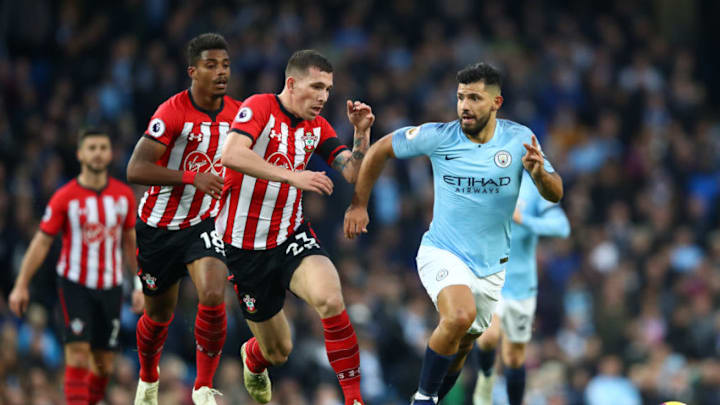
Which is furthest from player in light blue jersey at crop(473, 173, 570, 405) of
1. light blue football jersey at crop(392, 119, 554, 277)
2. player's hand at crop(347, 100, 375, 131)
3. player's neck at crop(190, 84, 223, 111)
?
player's neck at crop(190, 84, 223, 111)

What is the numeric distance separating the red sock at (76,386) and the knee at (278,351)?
2.26 metres

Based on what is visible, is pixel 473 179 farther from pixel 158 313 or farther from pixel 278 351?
pixel 158 313

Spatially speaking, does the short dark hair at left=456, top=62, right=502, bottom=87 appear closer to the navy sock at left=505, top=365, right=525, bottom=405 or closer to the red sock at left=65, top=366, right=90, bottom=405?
the navy sock at left=505, top=365, right=525, bottom=405

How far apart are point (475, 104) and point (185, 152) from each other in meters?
2.26

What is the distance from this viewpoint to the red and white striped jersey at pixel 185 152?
25.7 feet

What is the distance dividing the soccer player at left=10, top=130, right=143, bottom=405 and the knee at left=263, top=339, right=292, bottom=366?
204 centimetres

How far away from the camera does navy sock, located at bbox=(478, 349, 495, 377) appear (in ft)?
31.3

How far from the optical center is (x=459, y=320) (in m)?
7.15

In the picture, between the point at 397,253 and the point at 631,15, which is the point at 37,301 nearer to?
the point at 397,253

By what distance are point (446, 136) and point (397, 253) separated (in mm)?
7808

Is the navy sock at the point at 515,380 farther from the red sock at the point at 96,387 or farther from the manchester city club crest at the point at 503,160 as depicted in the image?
the red sock at the point at 96,387

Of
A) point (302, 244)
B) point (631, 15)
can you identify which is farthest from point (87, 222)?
point (631, 15)

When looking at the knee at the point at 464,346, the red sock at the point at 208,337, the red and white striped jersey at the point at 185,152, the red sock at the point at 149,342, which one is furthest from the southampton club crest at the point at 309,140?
the red sock at the point at 149,342

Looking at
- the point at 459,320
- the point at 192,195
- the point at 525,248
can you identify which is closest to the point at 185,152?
the point at 192,195
